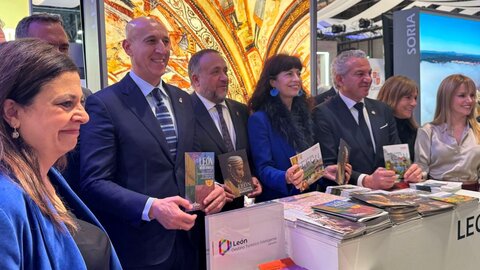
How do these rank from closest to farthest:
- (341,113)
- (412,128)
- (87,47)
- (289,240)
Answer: (289,240), (341,113), (412,128), (87,47)

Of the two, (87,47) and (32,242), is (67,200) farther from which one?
(87,47)

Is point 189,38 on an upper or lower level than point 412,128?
upper

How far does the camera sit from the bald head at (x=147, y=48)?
1962 mm

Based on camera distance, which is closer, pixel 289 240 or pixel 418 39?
pixel 289 240

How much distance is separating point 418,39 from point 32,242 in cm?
540

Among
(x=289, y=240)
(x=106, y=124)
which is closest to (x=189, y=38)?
(x=106, y=124)

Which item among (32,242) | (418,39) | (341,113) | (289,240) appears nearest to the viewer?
(32,242)

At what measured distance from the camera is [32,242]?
36.4 inches

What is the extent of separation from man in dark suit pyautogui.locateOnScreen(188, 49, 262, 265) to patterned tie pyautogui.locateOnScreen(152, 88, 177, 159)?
227 millimetres

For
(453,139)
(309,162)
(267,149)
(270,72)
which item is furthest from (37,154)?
(453,139)

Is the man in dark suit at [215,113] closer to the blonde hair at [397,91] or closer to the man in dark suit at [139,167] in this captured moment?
the man in dark suit at [139,167]

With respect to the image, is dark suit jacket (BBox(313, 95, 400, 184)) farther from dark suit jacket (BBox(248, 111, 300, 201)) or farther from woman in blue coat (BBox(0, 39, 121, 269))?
woman in blue coat (BBox(0, 39, 121, 269))

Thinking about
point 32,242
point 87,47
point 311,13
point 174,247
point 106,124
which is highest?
point 311,13

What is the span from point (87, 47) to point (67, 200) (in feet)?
8.12
